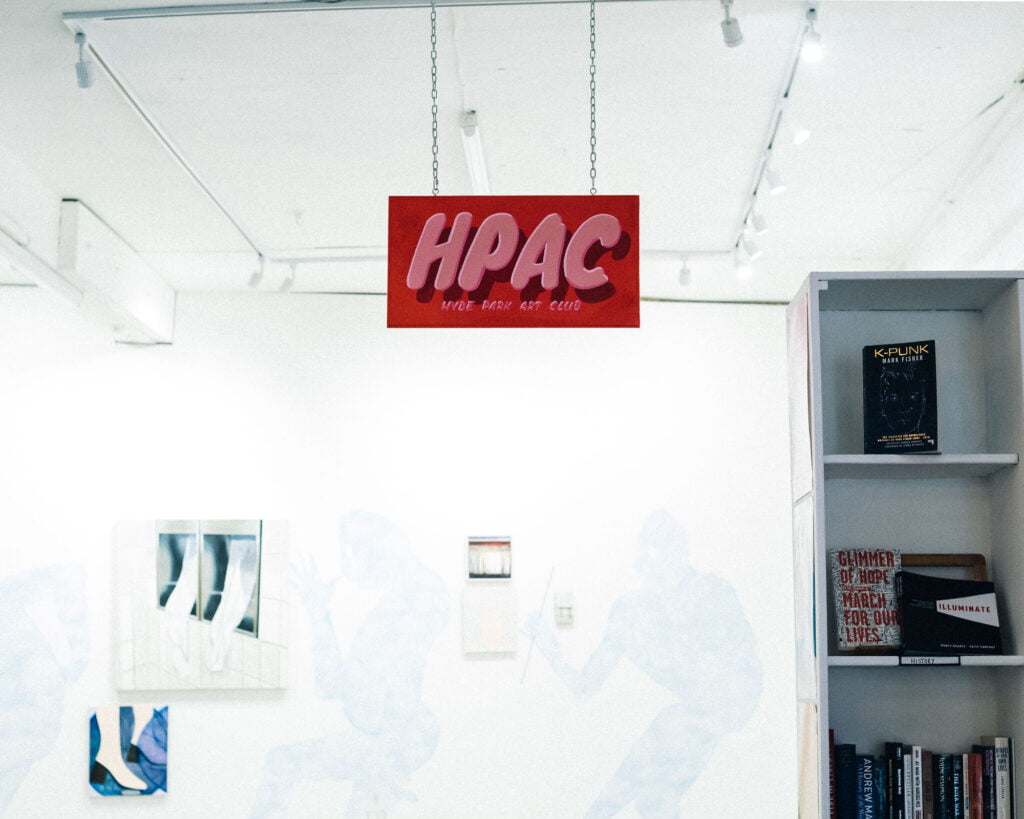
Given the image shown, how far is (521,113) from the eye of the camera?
3.99 m

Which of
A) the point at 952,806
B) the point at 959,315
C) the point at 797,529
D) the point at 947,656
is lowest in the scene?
the point at 952,806

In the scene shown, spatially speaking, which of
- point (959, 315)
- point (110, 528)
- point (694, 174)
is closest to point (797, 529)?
point (959, 315)

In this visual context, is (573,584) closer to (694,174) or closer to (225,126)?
(694,174)

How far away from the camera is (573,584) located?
589 cm

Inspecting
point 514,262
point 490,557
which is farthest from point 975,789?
point 490,557

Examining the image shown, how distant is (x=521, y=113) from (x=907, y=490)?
1795mm

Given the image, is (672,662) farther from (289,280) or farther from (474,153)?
(474,153)

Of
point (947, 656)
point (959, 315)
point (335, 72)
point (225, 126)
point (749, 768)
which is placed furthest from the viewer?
point (749, 768)

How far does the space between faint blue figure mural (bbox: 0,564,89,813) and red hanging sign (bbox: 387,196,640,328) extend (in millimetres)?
3603

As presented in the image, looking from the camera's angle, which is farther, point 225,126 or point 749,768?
point 749,768

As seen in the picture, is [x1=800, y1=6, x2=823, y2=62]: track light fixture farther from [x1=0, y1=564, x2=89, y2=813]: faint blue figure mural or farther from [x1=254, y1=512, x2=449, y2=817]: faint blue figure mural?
[x1=0, y1=564, x2=89, y2=813]: faint blue figure mural

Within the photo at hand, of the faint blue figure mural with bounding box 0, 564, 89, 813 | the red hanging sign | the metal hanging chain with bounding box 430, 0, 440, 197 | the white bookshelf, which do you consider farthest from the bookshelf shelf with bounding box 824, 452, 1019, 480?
the faint blue figure mural with bounding box 0, 564, 89, 813

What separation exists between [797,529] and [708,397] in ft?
8.74

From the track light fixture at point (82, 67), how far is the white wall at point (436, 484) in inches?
107
